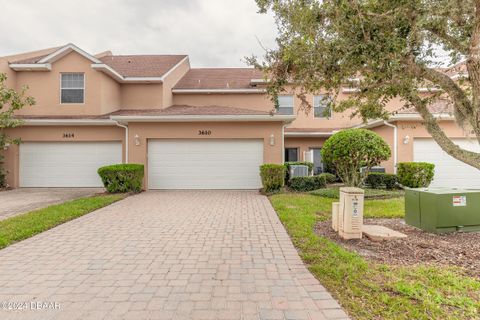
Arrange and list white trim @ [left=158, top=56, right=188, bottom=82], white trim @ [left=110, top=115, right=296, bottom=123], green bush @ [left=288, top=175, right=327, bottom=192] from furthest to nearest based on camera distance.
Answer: white trim @ [left=158, top=56, right=188, bottom=82] < white trim @ [left=110, top=115, right=296, bottom=123] < green bush @ [left=288, top=175, right=327, bottom=192]

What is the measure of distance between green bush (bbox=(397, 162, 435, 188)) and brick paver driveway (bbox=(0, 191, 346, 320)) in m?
7.88

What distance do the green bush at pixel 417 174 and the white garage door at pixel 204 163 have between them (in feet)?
21.0

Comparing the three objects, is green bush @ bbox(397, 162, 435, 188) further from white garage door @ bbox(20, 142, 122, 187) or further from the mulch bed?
white garage door @ bbox(20, 142, 122, 187)

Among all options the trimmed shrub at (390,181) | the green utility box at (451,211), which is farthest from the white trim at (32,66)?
the trimmed shrub at (390,181)

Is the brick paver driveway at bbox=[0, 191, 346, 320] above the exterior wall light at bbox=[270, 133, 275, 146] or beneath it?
beneath

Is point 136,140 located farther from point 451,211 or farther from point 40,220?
point 451,211

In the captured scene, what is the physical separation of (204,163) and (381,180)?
27.0 feet

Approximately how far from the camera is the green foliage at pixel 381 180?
11438 mm

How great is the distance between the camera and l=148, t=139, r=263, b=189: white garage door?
11766 mm

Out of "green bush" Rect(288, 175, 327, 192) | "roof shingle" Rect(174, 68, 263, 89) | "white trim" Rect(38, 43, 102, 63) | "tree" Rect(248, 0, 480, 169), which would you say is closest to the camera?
"tree" Rect(248, 0, 480, 169)

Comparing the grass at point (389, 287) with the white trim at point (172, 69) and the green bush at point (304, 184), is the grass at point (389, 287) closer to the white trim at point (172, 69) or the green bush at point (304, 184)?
the green bush at point (304, 184)

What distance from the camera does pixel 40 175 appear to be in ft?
40.4

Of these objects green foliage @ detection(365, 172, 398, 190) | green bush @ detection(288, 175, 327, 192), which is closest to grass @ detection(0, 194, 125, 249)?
green bush @ detection(288, 175, 327, 192)

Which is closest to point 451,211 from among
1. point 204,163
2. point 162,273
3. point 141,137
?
point 162,273
